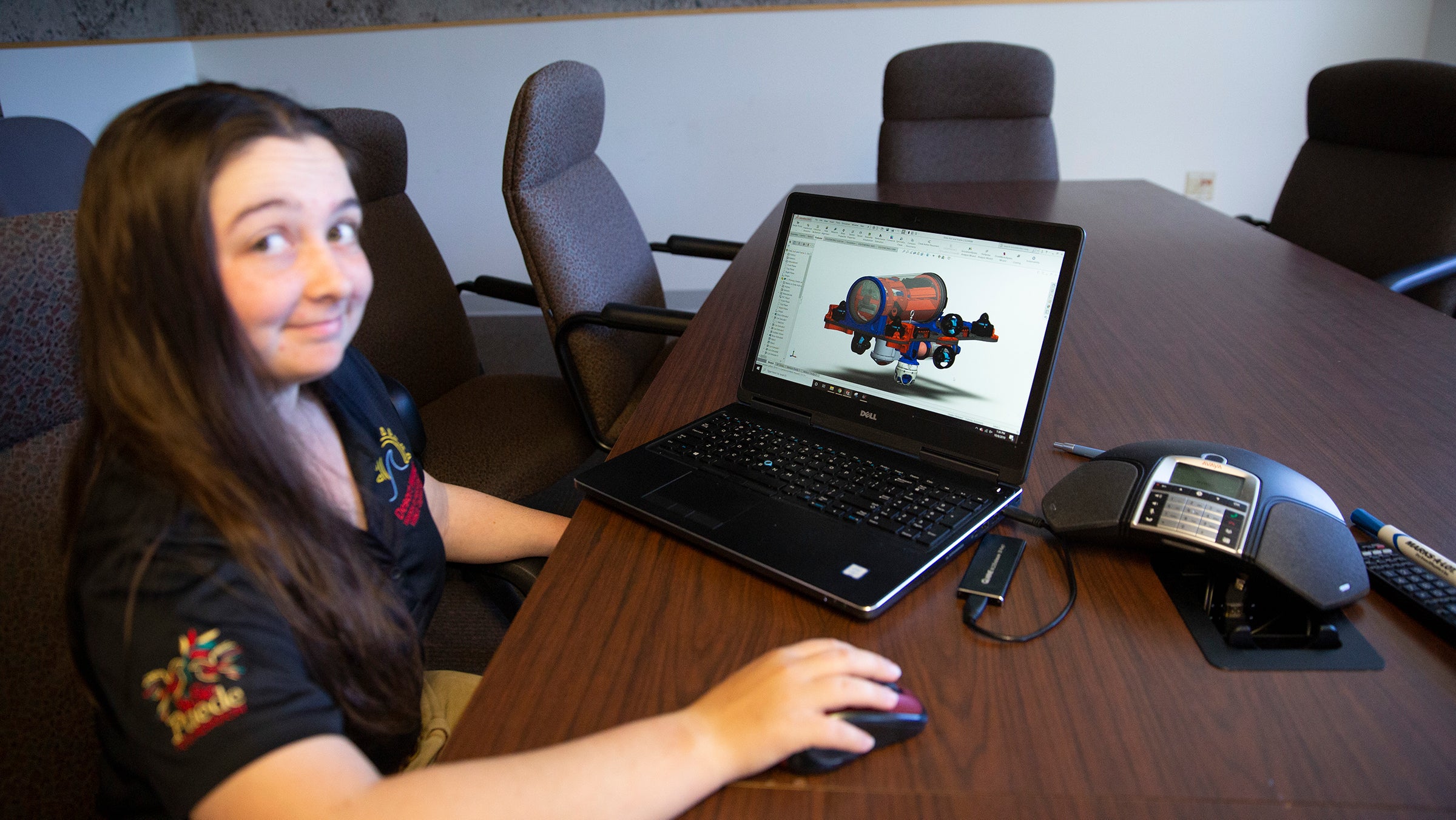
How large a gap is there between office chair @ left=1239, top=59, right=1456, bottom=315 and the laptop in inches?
50.3

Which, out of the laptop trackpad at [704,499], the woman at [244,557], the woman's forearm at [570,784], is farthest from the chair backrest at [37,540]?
the laptop trackpad at [704,499]

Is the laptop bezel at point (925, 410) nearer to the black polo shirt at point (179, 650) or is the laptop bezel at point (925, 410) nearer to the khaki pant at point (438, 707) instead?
the khaki pant at point (438, 707)

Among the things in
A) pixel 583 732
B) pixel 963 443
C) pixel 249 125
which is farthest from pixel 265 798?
pixel 963 443

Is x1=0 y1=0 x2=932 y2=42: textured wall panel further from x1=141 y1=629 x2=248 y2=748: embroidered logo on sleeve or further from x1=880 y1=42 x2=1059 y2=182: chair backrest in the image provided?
x1=141 y1=629 x2=248 y2=748: embroidered logo on sleeve

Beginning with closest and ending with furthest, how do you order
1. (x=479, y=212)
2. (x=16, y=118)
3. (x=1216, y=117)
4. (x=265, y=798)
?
1. (x=265, y=798)
2. (x=16, y=118)
3. (x=1216, y=117)
4. (x=479, y=212)

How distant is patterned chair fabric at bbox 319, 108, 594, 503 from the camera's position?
4.98ft

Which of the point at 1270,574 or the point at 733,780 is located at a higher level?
the point at 1270,574

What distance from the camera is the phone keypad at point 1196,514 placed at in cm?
68

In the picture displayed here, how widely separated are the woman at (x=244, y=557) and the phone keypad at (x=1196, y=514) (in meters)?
0.28

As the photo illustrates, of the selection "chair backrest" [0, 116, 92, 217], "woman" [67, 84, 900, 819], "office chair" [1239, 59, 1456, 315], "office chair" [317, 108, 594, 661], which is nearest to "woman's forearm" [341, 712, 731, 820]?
"woman" [67, 84, 900, 819]

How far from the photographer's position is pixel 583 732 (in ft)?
1.91

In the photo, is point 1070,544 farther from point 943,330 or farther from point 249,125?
point 249,125

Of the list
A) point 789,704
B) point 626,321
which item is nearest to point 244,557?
point 789,704

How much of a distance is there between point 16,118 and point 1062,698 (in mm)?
2362
